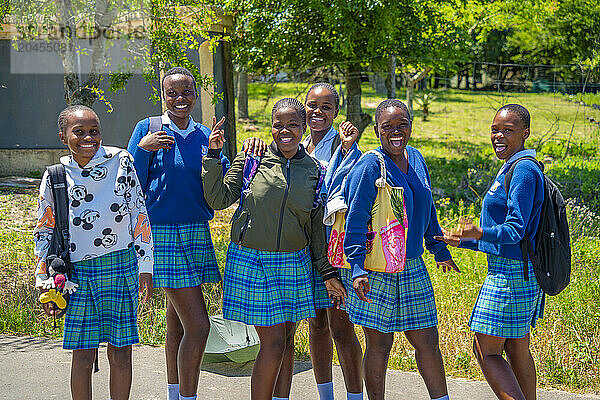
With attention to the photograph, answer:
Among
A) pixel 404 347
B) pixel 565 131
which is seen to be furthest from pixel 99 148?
pixel 565 131

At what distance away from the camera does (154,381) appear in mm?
4555

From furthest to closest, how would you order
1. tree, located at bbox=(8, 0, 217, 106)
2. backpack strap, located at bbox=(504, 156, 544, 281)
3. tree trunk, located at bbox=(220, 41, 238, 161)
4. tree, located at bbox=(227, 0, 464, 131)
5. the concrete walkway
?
tree trunk, located at bbox=(220, 41, 238, 161) < tree, located at bbox=(227, 0, 464, 131) < tree, located at bbox=(8, 0, 217, 106) < the concrete walkway < backpack strap, located at bbox=(504, 156, 544, 281)

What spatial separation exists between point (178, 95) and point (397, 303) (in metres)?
1.62

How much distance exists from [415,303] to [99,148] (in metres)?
1.77

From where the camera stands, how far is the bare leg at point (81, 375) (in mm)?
3512

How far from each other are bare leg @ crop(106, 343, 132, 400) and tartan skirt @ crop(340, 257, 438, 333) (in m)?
1.16

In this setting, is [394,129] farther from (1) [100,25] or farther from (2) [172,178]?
(1) [100,25]

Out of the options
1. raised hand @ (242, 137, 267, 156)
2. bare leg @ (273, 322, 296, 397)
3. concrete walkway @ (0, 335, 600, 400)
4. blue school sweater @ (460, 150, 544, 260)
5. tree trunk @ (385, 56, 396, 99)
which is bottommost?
concrete walkway @ (0, 335, 600, 400)

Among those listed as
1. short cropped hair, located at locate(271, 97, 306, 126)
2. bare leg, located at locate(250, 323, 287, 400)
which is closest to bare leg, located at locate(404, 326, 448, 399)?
bare leg, located at locate(250, 323, 287, 400)

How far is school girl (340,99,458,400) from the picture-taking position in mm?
3506

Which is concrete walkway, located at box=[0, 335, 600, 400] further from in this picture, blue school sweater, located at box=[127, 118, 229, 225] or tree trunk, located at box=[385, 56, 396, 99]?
tree trunk, located at box=[385, 56, 396, 99]

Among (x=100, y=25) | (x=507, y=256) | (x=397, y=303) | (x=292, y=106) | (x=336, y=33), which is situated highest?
(x=336, y=33)

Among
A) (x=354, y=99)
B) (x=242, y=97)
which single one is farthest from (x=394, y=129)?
(x=242, y=97)

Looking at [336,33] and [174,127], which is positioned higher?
[336,33]
